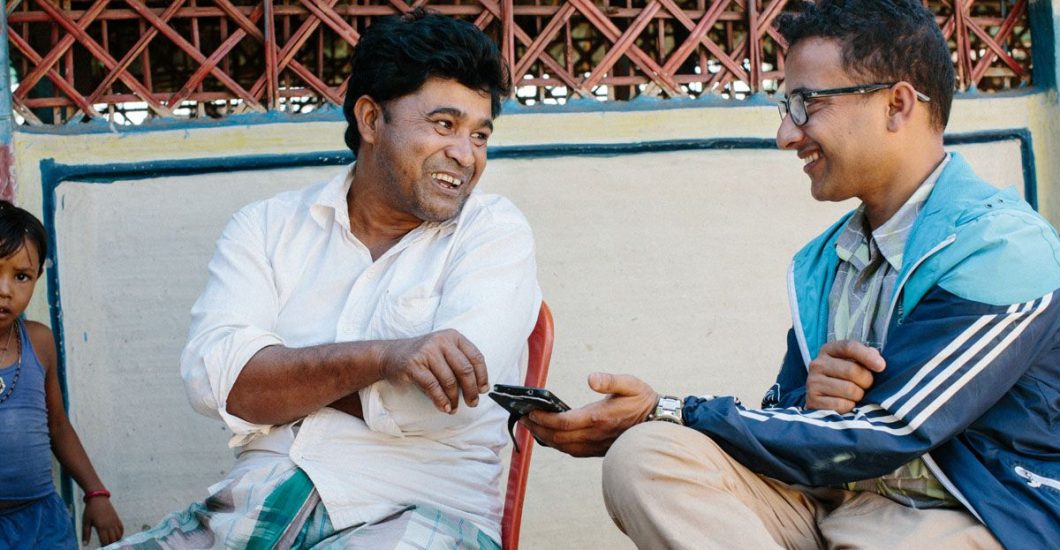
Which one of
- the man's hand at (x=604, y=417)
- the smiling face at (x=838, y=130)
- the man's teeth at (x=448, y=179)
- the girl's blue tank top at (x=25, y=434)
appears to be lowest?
the girl's blue tank top at (x=25, y=434)

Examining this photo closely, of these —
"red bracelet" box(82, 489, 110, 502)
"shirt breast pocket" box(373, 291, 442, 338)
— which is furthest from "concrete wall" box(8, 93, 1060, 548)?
"shirt breast pocket" box(373, 291, 442, 338)

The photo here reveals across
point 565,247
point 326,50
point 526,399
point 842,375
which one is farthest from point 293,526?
point 326,50

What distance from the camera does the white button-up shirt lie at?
104 inches

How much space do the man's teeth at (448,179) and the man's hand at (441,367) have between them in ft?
1.79

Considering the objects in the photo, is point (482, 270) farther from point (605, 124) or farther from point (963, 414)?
point (605, 124)

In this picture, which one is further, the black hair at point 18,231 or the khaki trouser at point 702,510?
the black hair at point 18,231

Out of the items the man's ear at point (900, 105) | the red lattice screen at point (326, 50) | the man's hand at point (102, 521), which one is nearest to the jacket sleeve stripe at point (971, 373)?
the man's ear at point (900, 105)

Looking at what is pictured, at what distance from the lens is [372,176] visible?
3062 millimetres

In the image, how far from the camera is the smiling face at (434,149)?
293cm

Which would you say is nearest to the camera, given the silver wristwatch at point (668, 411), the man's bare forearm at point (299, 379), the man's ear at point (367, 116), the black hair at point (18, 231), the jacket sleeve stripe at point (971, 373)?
the jacket sleeve stripe at point (971, 373)

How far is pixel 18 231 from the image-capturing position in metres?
3.47

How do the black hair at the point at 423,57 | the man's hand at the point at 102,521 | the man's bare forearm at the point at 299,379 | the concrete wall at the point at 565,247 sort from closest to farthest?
the man's bare forearm at the point at 299,379, the black hair at the point at 423,57, the man's hand at the point at 102,521, the concrete wall at the point at 565,247

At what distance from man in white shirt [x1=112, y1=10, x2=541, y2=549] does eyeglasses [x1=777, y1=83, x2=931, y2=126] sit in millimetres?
665

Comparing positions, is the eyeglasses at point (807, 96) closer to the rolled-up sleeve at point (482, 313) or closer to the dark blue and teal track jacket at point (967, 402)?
the dark blue and teal track jacket at point (967, 402)
